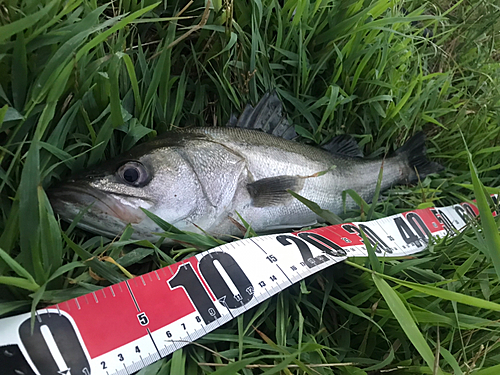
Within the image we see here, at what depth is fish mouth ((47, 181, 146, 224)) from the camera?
4.67 ft

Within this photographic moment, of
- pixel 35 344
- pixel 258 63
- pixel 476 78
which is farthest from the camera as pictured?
pixel 476 78

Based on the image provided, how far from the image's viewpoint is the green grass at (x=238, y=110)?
1232 mm

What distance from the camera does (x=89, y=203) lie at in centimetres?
146

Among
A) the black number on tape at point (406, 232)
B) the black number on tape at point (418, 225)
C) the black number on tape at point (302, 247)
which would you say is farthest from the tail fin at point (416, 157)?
the black number on tape at point (302, 247)

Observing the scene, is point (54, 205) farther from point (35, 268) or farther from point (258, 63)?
point (258, 63)

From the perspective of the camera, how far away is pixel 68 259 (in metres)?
1.35

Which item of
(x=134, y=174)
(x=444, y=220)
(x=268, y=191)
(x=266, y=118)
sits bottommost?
(x=444, y=220)

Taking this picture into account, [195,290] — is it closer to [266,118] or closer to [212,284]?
[212,284]

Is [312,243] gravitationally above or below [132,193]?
below

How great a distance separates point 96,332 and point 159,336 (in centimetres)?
22

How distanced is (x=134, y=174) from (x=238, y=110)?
3.03ft

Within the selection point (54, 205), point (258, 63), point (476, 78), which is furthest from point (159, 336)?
point (476, 78)

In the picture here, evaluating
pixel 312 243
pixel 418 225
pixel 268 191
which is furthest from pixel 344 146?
pixel 312 243

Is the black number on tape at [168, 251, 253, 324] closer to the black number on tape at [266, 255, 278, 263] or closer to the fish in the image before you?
the black number on tape at [266, 255, 278, 263]
